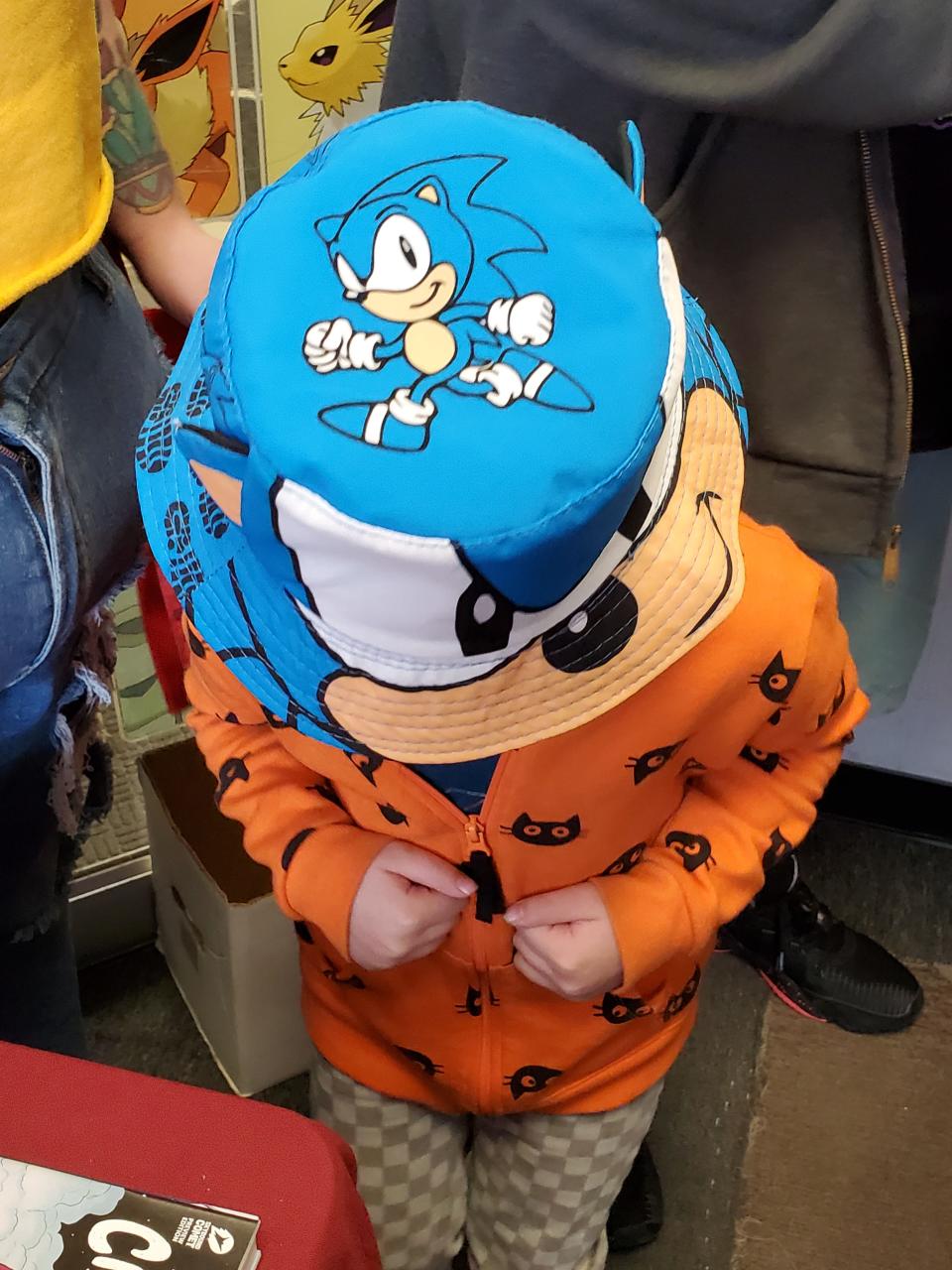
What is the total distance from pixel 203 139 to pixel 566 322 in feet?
2.69

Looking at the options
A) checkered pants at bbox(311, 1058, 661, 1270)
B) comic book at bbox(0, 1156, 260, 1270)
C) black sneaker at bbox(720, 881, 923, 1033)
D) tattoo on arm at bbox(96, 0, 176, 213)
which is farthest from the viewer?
black sneaker at bbox(720, 881, 923, 1033)

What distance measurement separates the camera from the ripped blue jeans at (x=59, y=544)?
57cm

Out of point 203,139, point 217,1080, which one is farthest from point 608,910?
point 203,139

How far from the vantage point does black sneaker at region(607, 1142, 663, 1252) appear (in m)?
1.08

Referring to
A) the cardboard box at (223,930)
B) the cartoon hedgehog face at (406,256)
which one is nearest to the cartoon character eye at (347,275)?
the cartoon hedgehog face at (406,256)

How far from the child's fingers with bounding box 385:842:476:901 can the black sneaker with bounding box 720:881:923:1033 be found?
0.74 meters

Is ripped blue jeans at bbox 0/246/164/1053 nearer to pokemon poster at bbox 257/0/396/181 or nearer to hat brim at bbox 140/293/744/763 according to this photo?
hat brim at bbox 140/293/744/763

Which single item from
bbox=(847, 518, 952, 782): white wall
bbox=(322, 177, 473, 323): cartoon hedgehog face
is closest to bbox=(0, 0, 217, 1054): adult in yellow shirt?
bbox=(322, 177, 473, 323): cartoon hedgehog face

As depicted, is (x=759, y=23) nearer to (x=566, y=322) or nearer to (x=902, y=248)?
(x=902, y=248)

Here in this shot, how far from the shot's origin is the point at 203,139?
1.11m

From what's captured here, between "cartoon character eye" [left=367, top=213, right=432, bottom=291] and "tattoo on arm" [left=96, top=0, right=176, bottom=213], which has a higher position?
"cartoon character eye" [left=367, top=213, right=432, bottom=291]

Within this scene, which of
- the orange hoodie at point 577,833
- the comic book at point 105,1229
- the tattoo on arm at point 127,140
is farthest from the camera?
the tattoo on arm at point 127,140

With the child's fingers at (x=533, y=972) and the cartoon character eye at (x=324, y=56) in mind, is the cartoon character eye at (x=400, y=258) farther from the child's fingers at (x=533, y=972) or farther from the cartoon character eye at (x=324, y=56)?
the cartoon character eye at (x=324, y=56)

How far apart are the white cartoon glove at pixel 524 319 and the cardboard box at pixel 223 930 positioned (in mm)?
763
